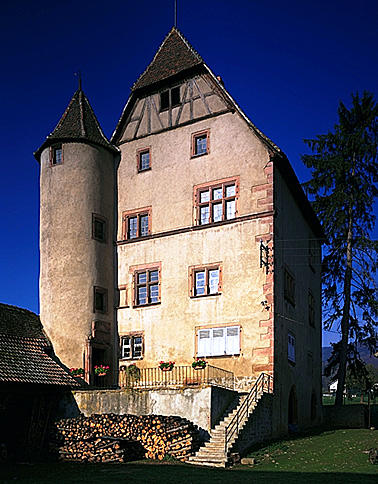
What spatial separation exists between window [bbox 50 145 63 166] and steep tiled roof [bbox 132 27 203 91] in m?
4.90

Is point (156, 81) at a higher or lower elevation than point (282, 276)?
higher

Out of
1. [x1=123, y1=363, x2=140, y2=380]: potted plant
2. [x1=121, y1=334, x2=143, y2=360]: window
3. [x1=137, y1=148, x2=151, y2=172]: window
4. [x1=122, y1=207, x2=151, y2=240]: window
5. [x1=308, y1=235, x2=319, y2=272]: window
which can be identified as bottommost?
[x1=123, y1=363, x2=140, y2=380]: potted plant

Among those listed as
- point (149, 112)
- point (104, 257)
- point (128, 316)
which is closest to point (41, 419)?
point (128, 316)

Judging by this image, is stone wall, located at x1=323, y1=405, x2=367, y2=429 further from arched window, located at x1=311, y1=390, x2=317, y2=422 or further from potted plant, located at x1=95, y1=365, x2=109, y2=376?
potted plant, located at x1=95, y1=365, x2=109, y2=376

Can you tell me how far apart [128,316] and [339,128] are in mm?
19324

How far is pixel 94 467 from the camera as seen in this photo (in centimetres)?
1900

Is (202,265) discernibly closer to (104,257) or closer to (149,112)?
(104,257)

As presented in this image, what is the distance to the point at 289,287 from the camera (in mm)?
27500

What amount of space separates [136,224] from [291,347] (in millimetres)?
9455

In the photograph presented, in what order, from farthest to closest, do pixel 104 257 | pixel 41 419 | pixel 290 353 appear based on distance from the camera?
pixel 104 257 → pixel 290 353 → pixel 41 419

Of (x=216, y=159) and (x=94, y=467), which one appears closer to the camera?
(x=94, y=467)

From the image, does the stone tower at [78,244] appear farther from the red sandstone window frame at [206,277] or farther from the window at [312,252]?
the window at [312,252]

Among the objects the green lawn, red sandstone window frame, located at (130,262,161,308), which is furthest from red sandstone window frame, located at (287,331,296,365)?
red sandstone window frame, located at (130,262,161,308)

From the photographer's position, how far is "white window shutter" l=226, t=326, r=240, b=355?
81.5 ft
